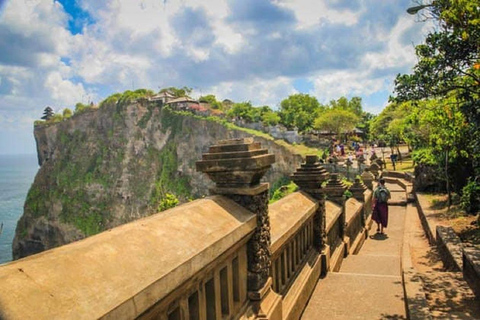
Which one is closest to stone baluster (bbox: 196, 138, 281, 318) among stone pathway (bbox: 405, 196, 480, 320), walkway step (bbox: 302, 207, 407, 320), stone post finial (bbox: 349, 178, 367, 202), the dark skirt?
walkway step (bbox: 302, 207, 407, 320)

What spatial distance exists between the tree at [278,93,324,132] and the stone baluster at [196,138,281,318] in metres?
56.7

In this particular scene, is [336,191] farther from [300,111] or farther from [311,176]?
[300,111]

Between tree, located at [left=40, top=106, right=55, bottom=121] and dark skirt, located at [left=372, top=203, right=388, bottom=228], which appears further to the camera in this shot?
tree, located at [left=40, top=106, right=55, bottom=121]

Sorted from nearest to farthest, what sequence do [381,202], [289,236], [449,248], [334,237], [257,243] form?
[257,243] → [289,236] → [449,248] → [334,237] → [381,202]

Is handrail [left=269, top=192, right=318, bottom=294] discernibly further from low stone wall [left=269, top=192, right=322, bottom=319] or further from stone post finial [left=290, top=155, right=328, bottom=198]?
stone post finial [left=290, top=155, right=328, bottom=198]

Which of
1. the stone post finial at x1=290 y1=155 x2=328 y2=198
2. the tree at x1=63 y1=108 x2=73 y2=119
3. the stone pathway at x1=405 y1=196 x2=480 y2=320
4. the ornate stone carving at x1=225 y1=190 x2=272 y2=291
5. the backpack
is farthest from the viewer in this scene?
the tree at x1=63 y1=108 x2=73 y2=119

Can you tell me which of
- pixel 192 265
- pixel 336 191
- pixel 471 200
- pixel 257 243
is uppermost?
pixel 192 265

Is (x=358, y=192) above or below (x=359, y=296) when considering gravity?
above

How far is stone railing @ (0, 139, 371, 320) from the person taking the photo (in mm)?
1665

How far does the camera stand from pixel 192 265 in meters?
2.44

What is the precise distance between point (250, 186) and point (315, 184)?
326cm

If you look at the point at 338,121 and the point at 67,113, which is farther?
the point at 67,113

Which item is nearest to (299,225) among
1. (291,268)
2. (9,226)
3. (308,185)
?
(291,268)

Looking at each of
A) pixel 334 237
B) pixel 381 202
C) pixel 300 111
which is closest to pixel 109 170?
pixel 300 111
